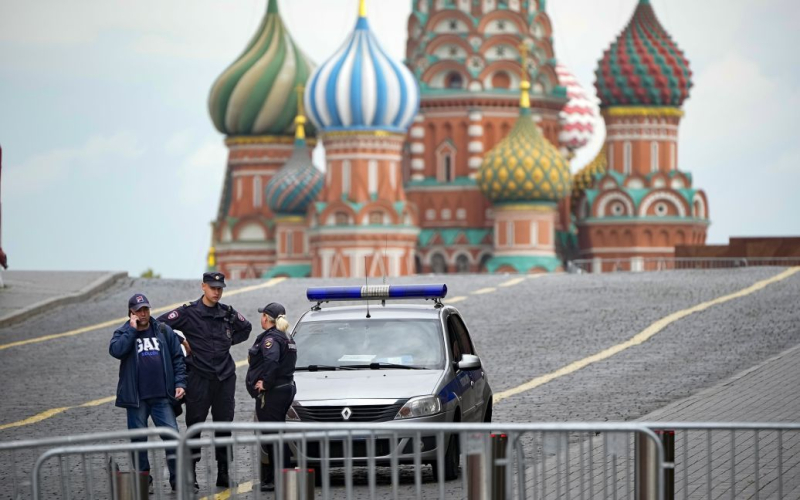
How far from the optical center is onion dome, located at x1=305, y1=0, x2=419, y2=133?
86875mm

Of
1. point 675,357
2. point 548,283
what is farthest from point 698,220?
point 675,357

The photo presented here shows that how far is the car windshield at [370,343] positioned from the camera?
13.9 m

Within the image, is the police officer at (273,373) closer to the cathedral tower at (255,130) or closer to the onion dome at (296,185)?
the onion dome at (296,185)

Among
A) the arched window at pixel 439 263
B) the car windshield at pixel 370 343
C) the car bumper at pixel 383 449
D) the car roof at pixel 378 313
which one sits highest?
the car roof at pixel 378 313

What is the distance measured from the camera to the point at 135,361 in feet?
41.9

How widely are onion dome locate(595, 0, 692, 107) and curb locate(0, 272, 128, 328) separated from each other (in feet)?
202

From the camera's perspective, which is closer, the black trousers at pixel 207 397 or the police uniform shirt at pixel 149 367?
the police uniform shirt at pixel 149 367

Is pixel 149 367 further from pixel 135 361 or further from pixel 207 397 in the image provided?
pixel 207 397

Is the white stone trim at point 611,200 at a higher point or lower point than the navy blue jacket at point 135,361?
higher

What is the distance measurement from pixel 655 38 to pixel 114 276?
65.0m

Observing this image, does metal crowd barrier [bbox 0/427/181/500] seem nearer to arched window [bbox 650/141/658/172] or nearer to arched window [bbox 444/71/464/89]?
arched window [bbox 444/71/464/89]

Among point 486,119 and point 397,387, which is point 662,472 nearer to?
point 397,387

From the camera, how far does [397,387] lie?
13.2 metres

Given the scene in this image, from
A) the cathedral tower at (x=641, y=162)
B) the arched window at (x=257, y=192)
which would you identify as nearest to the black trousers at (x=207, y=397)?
the cathedral tower at (x=641, y=162)
